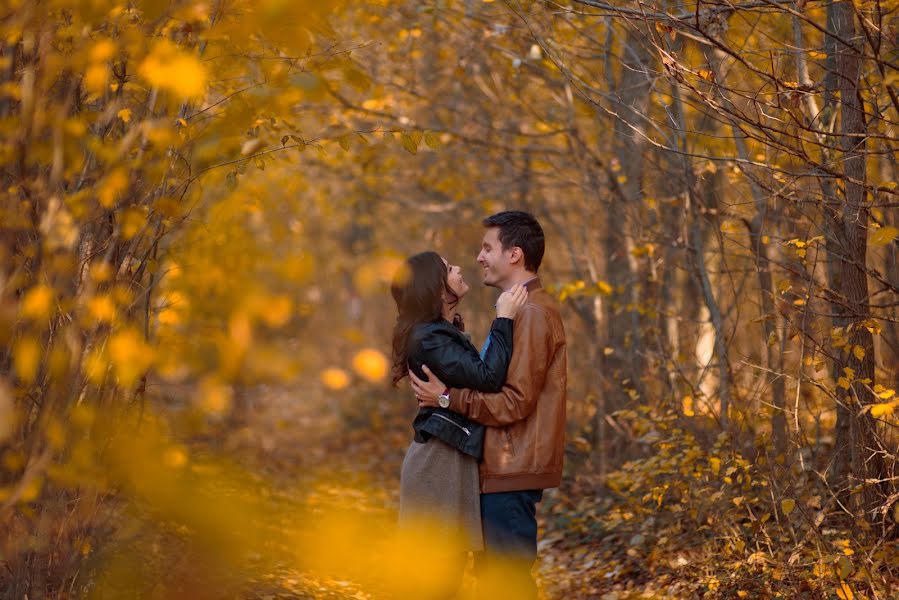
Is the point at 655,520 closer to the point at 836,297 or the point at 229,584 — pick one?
the point at 836,297

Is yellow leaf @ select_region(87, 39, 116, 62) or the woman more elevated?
yellow leaf @ select_region(87, 39, 116, 62)

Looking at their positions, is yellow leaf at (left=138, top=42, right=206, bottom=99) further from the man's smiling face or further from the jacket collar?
the jacket collar

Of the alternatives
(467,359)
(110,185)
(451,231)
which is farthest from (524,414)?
(451,231)

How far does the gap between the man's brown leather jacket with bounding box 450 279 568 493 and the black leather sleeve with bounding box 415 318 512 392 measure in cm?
3

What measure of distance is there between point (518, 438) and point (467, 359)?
0.36 m

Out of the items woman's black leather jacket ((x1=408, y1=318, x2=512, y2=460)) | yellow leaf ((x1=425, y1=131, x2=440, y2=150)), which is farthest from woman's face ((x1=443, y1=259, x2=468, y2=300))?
yellow leaf ((x1=425, y1=131, x2=440, y2=150))

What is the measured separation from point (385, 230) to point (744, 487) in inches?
411

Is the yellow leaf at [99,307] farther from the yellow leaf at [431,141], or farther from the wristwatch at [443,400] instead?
the yellow leaf at [431,141]

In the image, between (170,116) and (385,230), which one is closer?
(170,116)

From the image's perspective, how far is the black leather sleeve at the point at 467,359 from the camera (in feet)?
11.0

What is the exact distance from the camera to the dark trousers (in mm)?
3383

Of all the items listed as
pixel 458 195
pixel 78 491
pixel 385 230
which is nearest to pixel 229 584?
pixel 78 491

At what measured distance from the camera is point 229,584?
4910mm

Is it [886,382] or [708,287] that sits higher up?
[708,287]
